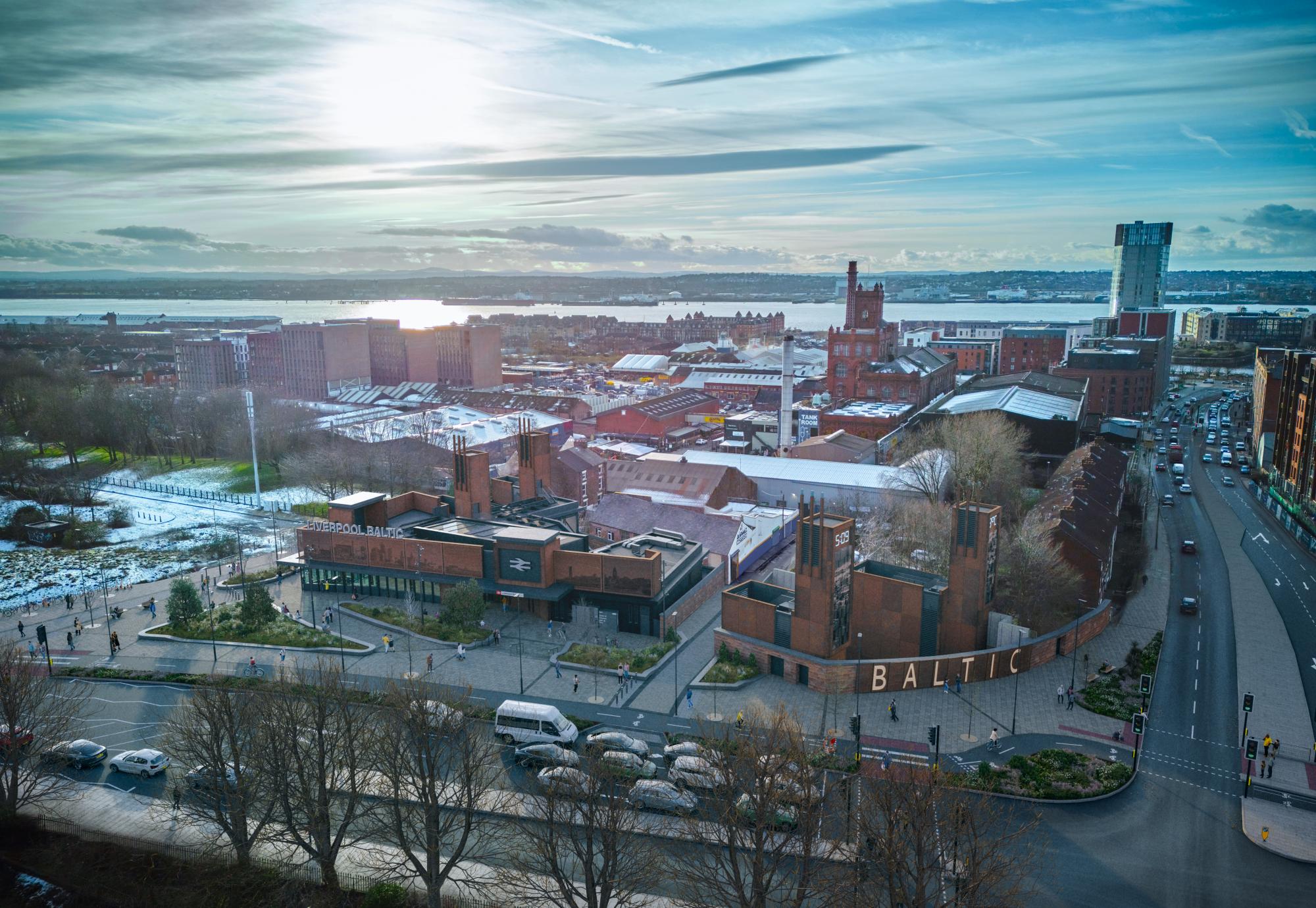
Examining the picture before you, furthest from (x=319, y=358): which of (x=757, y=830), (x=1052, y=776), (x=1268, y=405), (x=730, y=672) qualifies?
(x=757, y=830)

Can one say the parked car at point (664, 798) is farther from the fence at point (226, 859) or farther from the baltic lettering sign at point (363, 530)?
the baltic lettering sign at point (363, 530)

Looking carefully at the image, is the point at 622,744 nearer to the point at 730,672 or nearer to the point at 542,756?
the point at 542,756

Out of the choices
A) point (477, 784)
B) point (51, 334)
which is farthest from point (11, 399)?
point (477, 784)

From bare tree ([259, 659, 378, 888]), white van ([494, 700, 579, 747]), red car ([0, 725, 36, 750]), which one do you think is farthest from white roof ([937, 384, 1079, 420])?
red car ([0, 725, 36, 750])

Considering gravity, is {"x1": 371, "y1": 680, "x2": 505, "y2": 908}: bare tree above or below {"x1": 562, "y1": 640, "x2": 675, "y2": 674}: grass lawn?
above

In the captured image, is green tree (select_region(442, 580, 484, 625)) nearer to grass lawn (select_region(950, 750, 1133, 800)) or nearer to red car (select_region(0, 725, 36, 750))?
red car (select_region(0, 725, 36, 750))

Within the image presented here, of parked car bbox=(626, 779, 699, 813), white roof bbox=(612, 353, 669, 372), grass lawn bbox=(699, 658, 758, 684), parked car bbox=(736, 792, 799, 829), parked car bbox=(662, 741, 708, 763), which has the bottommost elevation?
grass lawn bbox=(699, 658, 758, 684)

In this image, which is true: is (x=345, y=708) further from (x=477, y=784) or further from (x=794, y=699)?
(x=794, y=699)
